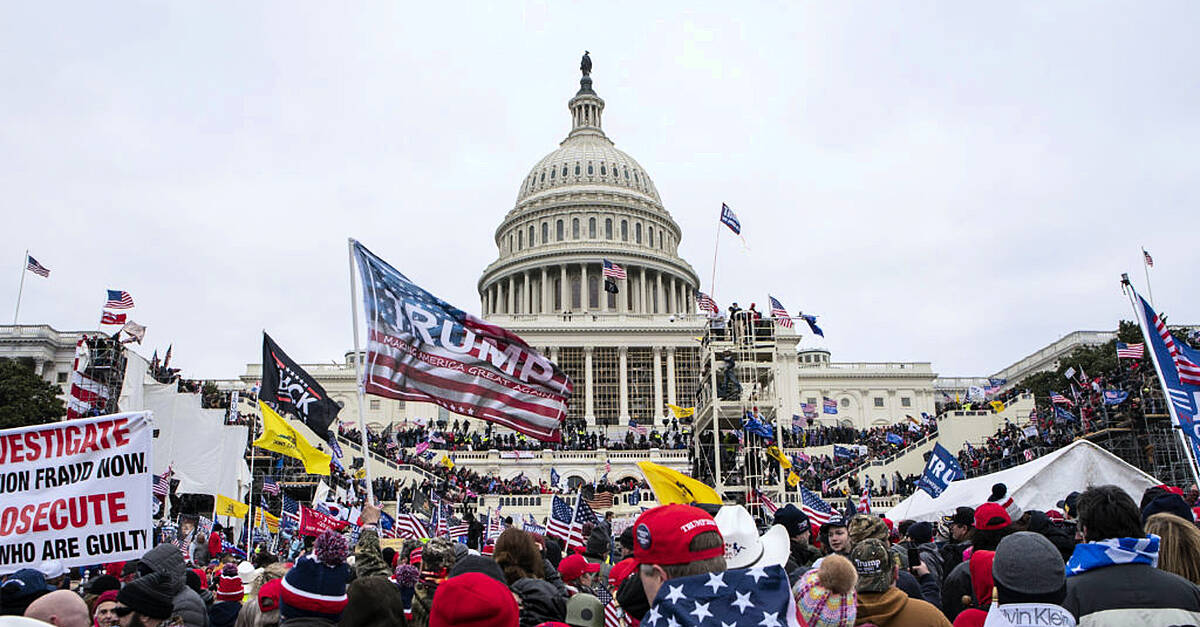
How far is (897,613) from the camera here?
5008 mm

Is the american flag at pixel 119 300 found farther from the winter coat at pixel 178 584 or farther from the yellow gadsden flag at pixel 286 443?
the winter coat at pixel 178 584

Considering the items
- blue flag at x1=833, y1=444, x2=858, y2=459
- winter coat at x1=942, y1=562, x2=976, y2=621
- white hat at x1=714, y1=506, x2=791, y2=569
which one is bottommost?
winter coat at x1=942, y1=562, x2=976, y2=621

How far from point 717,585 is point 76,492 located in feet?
20.8

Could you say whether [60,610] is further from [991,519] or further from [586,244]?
[586,244]

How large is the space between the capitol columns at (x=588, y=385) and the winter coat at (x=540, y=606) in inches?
2652

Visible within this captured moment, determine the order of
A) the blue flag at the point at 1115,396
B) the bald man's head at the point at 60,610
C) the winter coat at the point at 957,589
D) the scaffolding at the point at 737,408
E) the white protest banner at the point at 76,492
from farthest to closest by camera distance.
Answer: the scaffolding at the point at 737,408, the blue flag at the point at 1115,396, the white protest banner at the point at 76,492, the winter coat at the point at 957,589, the bald man's head at the point at 60,610

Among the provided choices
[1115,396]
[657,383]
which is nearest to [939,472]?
[1115,396]

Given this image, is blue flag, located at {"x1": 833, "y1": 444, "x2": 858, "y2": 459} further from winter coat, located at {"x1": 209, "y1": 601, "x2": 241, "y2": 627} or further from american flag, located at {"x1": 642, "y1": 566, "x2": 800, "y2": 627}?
american flag, located at {"x1": 642, "y1": 566, "x2": 800, "y2": 627}

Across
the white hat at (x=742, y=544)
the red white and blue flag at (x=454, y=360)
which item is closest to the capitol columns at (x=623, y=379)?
the red white and blue flag at (x=454, y=360)

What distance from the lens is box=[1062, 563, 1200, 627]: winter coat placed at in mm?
4426

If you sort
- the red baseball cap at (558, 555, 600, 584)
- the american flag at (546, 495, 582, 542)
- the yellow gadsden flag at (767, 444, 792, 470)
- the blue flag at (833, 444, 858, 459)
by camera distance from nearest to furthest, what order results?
the red baseball cap at (558, 555, 600, 584) < the american flag at (546, 495, 582, 542) < the yellow gadsden flag at (767, 444, 792, 470) < the blue flag at (833, 444, 858, 459)

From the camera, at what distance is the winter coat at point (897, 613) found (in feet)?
16.3

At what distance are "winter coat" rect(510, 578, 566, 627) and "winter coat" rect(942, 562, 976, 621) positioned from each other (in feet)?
9.47

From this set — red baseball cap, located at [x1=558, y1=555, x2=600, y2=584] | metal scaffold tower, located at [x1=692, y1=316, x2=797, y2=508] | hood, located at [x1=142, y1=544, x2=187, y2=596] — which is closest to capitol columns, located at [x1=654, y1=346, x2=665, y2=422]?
metal scaffold tower, located at [x1=692, y1=316, x2=797, y2=508]
